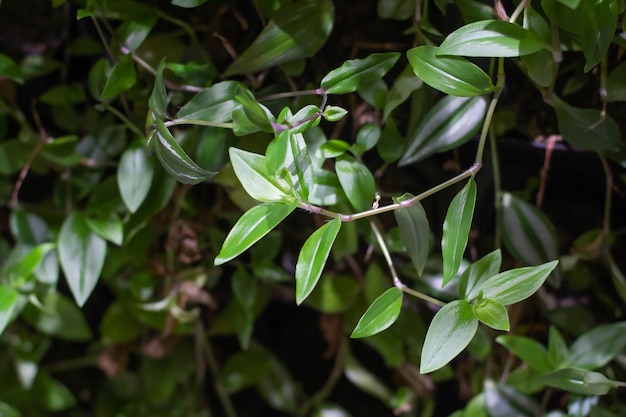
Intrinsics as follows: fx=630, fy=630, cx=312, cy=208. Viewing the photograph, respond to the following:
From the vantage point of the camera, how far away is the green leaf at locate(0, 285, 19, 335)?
26.9 inches

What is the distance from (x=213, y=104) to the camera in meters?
0.57

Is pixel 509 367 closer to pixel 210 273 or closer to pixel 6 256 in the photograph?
pixel 210 273

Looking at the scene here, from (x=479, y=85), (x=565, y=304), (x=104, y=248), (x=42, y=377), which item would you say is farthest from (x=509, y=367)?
(x=42, y=377)

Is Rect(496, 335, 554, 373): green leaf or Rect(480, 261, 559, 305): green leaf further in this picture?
Rect(496, 335, 554, 373): green leaf

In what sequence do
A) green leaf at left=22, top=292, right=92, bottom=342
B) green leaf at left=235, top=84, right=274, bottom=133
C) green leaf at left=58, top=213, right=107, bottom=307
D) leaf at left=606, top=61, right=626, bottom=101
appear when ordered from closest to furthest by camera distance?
1. green leaf at left=235, top=84, right=274, bottom=133
2. leaf at left=606, top=61, right=626, bottom=101
3. green leaf at left=58, top=213, right=107, bottom=307
4. green leaf at left=22, top=292, right=92, bottom=342

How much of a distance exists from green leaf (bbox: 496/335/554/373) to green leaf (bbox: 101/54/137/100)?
1.51 ft

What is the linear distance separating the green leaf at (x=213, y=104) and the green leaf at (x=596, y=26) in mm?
295

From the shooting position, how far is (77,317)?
0.87m

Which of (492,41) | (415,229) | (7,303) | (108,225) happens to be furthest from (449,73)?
(7,303)

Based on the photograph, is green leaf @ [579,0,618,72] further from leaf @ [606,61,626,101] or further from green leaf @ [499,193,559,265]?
→ green leaf @ [499,193,559,265]

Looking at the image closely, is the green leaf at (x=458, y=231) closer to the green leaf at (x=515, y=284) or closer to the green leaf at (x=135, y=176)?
the green leaf at (x=515, y=284)

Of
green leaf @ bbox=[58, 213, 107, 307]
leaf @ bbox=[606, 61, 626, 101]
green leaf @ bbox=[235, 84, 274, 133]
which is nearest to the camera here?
green leaf @ bbox=[235, 84, 274, 133]

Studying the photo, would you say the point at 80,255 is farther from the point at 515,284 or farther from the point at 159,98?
the point at 515,284

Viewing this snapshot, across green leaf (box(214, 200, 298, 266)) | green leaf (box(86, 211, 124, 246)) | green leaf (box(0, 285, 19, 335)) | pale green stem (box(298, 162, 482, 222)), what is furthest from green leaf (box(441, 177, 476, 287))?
green leaf (box(0, 285, 19, 335))
